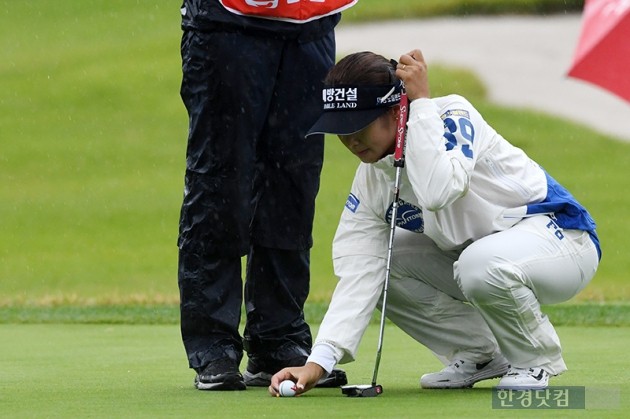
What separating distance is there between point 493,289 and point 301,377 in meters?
0.58

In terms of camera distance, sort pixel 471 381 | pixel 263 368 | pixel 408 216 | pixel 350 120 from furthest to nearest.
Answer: pixel 263 368, pixel 471 381, pixel 408 216, pixel 350 120

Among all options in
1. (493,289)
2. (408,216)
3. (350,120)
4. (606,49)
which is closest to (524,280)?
(493,289)

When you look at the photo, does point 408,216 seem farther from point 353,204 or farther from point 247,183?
point 247,183

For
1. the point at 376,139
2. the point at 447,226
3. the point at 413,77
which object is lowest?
the point at 447,226

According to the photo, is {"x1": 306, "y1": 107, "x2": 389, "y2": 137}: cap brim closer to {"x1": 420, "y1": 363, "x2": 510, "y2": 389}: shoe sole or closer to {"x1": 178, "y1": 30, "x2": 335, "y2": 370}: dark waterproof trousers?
{"x1": 178, "y1": 30, "x2": 335, "y2": 370}: dark waterproof trousers

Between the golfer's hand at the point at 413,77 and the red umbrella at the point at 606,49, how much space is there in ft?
2.01

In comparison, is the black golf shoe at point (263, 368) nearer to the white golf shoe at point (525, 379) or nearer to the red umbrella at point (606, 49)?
the white golf shoe at point (525, 379)

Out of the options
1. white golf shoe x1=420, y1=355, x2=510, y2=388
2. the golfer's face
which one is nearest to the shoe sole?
white golf shoe x1=420, y1=355, x2=510, y2=388

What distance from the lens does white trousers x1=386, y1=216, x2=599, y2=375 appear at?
416 cm

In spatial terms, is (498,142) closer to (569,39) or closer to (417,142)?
(417,142)

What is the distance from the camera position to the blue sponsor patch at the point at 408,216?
4.31 meters

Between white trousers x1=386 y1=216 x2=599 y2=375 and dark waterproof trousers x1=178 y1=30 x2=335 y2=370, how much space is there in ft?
1.34

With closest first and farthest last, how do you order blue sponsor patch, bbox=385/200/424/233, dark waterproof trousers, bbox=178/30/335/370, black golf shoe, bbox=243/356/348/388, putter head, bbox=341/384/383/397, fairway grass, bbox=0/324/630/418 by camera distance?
fairway grass, bbox=0/324/630/418
putter head, bbox=341/384/383/397
blue sponsor patch, bbox=385/200/424/233
dark waterproof trousers, bbox=178/30/335/370
black golf shoe, bbox=243/356/348/388

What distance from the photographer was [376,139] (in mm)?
4148
